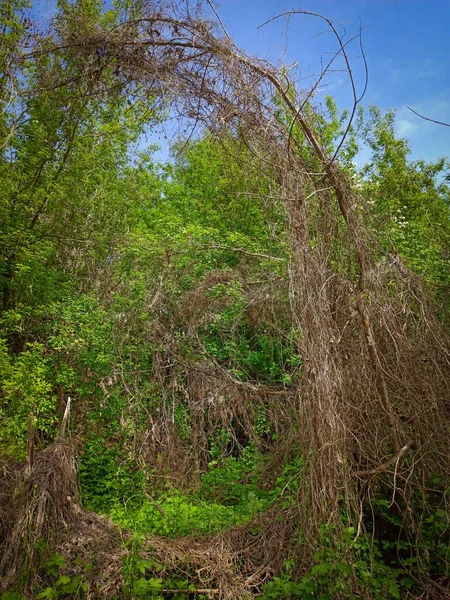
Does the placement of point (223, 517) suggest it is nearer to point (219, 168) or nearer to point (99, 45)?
point (99, 45)

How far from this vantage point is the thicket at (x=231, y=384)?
3.24 metres

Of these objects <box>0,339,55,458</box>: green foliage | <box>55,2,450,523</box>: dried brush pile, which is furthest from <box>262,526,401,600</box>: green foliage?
<box>0,339,55,458</box>: green foliage

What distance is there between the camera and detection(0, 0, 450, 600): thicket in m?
3.24

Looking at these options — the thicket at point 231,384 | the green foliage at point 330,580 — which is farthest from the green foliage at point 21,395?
the green foliage at point 330,580

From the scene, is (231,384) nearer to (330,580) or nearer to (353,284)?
(353,284)

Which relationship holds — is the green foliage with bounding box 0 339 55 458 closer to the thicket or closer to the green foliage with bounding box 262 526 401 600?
the thicket

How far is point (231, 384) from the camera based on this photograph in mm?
5992

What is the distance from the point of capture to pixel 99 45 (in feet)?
13.7

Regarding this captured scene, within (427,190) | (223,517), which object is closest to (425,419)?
(223,517)

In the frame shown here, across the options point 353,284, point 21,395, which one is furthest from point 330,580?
point 21,395

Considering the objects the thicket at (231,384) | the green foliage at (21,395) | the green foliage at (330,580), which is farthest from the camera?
the green foliage at (21,395)

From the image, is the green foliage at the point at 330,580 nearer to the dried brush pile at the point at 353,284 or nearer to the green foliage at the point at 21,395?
the dried brush pile at the point at 353,284

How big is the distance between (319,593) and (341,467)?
0.79m

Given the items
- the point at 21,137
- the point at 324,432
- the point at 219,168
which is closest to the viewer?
the point at 324,432
